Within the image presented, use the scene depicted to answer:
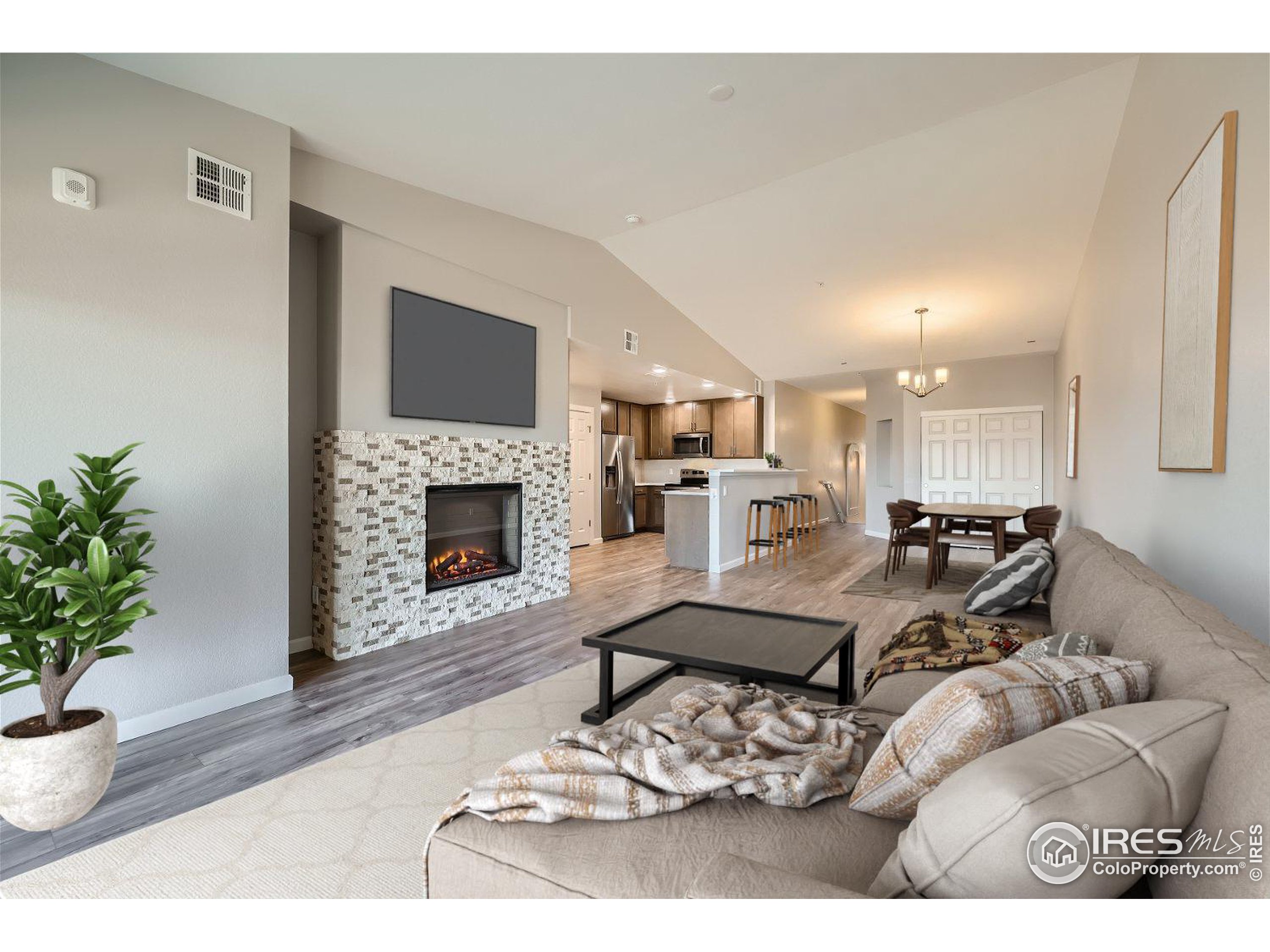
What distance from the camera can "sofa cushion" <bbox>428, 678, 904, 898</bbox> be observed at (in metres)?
1.00

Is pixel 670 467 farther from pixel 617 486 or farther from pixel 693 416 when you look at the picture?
pixel 617 486

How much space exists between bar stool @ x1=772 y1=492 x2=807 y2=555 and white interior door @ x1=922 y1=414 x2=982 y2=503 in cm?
193

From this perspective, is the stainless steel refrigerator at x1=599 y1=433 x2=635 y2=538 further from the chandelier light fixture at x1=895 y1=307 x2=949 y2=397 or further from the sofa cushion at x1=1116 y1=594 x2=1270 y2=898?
the sofa cushion at x1=1116 y1=594 x2=1270 y2=898

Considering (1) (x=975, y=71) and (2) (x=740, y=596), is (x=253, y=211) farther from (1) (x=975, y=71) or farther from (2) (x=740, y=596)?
(2) (x=740, y=596)

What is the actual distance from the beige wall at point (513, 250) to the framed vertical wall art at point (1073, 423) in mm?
3743

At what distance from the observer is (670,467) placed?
32.0 feet

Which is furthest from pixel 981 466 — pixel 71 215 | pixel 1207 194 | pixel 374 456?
pixel 71 215

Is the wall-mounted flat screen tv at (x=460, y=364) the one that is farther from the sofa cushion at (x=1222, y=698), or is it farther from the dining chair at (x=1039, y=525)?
the dining chair at (x=1039, y=525)

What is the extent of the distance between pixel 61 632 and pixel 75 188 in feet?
5.48

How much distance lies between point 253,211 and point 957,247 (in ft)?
16.2

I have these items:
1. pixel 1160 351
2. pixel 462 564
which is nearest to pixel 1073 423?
pixel 1160 351

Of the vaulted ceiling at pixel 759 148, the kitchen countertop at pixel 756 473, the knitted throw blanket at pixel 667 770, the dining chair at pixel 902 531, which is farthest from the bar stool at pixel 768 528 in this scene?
the knitted throw blanket at pixel 667 770

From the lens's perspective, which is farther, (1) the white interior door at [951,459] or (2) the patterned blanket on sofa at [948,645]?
(1) the white interior door at [951,459]

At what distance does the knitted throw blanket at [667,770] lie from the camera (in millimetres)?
1159
